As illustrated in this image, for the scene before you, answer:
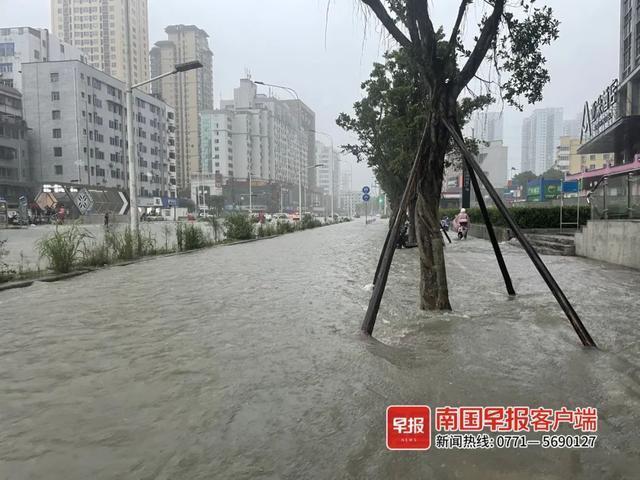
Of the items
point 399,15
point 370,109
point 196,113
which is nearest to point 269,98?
point 196,113

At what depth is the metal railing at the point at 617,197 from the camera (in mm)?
11812

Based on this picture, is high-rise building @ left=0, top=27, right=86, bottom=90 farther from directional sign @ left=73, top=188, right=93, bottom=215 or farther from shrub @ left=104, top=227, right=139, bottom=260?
shrub @ left=104, top=227, right=139, bottom=260

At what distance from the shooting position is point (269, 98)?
98.2 meters

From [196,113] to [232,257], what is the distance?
99899 millimetres

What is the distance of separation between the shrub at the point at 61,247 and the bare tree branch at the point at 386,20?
27.1 feet

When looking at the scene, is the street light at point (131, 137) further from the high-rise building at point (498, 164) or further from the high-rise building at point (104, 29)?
the high-rise building at point (498, 164)

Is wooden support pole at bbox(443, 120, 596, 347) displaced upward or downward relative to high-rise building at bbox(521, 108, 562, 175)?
downward

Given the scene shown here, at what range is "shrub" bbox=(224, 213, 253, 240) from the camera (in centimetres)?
2344

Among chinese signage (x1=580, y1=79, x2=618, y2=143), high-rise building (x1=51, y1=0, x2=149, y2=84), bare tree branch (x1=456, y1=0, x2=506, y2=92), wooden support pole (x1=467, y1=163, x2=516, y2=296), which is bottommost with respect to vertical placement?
wooden support pole (x1=467, y1=163, x2=516, y2=296)

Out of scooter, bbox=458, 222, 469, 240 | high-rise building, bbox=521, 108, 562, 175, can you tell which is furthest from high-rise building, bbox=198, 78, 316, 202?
scooter, bbox=458, 222, 469, 240

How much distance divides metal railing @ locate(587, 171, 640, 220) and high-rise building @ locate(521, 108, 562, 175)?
11285 centimetres

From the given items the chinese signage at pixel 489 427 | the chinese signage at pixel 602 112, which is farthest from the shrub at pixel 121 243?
the chinese signage at pixel 602 112

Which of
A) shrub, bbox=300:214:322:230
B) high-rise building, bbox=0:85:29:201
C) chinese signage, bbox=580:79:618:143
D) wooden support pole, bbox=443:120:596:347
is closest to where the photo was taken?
wooden support pole, bbox=443:120:596:347

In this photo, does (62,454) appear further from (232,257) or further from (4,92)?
(4,92)
